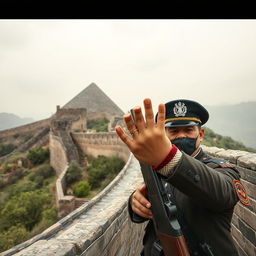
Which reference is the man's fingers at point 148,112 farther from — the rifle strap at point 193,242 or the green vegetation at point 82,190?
the green vegetation at point 82,190

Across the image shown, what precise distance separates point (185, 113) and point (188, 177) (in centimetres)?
91

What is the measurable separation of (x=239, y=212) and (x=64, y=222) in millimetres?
7125

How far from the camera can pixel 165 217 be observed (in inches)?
56.7

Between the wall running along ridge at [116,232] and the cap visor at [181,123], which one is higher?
the cap visor at [181,123]

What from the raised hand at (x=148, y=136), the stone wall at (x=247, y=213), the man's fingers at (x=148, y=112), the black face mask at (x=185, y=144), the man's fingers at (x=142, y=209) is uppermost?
the man's fingers at (x=148, y=112)

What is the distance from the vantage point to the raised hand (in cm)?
119

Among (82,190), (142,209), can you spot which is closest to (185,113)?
(142,209)

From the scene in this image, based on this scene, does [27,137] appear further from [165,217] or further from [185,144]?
[165,217]

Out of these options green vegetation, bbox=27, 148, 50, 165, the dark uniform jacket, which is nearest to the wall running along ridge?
the dark uniform jacket

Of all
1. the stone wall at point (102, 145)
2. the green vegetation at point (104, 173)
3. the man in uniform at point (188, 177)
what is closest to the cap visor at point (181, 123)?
the man in uniform at point (188, 177)

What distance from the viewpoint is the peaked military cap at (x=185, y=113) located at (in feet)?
6.84

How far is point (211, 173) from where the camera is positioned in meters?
1.41

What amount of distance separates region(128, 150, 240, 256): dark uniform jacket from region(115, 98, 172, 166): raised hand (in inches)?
5.6

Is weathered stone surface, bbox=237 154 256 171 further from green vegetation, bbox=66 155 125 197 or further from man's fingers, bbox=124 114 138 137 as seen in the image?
green vegetation, bbox=66 155 125 197
